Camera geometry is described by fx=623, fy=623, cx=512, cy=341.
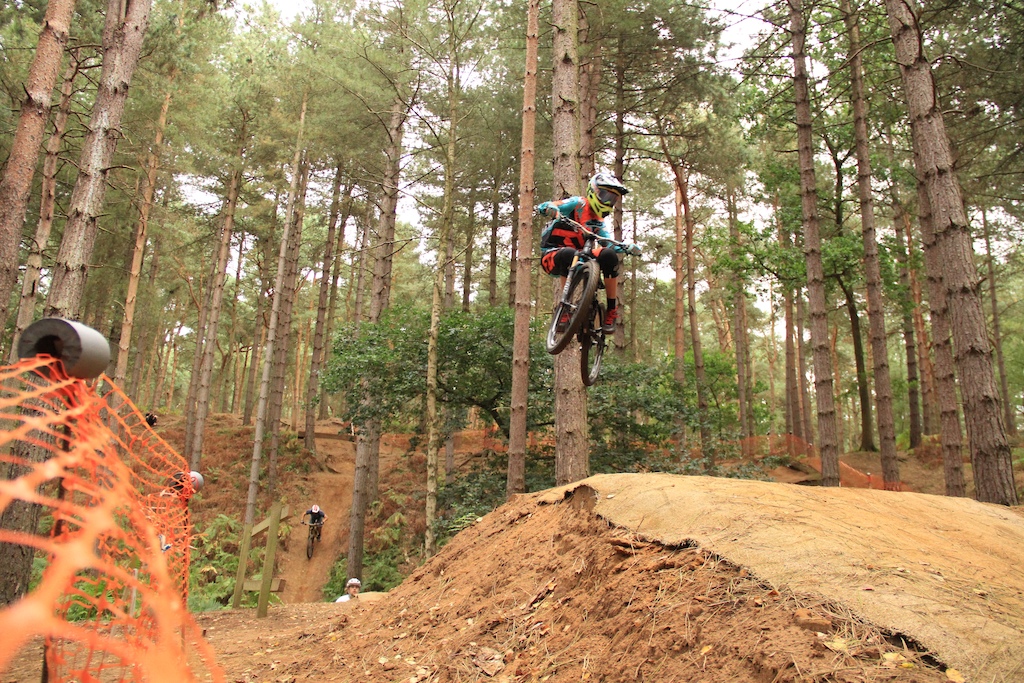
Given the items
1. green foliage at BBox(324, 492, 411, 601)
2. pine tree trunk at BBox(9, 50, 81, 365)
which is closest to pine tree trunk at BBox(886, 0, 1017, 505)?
pine tree trunk at BBox(9, 50, 81, 365)

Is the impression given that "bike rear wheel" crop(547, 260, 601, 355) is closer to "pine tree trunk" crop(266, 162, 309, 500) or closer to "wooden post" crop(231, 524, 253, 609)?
"wooden post" crop(231, 524, 253, 609)

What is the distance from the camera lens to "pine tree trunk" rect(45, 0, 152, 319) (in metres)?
7.08

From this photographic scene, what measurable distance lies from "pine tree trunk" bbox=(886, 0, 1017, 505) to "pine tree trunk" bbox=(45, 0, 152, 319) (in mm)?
9568

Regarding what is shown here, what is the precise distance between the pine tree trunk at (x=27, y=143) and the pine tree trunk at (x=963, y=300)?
32.7 ft

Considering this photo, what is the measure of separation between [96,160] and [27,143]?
0.65m

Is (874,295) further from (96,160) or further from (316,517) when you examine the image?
(316,517)

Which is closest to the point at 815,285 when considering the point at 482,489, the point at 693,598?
the point at 482,489

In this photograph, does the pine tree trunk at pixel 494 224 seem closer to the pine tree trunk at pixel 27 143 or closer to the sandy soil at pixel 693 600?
the pine tree trunk at pixel 27 143

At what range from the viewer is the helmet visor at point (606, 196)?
612 cm

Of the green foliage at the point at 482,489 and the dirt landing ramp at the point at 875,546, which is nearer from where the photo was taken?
the dirt landing ramp at the point at 875,546

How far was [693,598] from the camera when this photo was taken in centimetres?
370

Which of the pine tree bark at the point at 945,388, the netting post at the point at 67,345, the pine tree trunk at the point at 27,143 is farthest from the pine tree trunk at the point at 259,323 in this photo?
the netting post at the point at 67,345

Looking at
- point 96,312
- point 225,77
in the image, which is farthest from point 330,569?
point 225,77

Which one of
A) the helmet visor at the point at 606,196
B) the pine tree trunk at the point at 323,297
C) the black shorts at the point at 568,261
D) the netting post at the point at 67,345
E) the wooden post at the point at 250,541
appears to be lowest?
the wooden post at the point at 250,541
